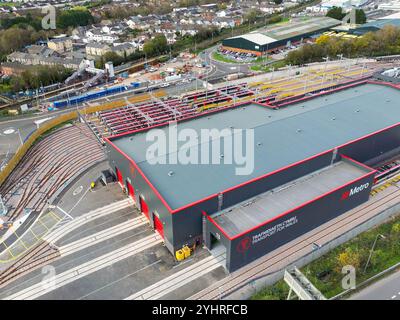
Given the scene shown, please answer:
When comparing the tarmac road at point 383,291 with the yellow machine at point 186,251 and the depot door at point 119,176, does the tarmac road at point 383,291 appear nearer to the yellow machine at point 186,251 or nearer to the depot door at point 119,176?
the yellow machine at point 186,251

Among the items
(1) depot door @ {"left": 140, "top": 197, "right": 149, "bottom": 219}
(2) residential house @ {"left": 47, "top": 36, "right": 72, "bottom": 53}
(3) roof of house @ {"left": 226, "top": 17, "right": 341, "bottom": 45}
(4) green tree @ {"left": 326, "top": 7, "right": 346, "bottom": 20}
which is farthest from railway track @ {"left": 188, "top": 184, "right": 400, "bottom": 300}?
(4) green tree @ {"left": 326, "top": 7, "right": 346, "bottom": 20}

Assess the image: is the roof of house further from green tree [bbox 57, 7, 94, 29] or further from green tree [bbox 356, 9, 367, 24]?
green tree [bbox 57, 7, 94, 29]

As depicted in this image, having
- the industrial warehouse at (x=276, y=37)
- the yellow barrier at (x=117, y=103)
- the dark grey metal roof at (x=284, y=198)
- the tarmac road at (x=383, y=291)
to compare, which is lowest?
the tarmac road at (x=383, y=291)

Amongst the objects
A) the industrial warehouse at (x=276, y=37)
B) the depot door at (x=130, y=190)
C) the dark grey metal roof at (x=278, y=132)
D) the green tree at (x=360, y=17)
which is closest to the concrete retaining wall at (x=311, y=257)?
the dark grey metal roof at (x=278, y=132)

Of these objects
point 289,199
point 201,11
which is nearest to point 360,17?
point 201,11

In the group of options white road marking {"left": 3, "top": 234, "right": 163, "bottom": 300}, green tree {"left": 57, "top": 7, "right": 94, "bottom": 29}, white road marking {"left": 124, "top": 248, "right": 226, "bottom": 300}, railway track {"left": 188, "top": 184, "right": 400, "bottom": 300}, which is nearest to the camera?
white road marking {"left": 124, "top": 248, "right": 226, "bottom": 300}

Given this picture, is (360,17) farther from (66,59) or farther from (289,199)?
(289,199)

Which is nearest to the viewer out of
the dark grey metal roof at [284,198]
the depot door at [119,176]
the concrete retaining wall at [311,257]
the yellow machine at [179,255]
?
the concrete retaining wall at [311,257]
